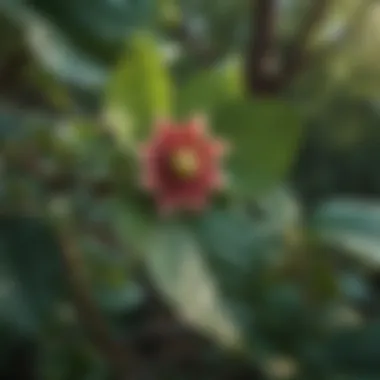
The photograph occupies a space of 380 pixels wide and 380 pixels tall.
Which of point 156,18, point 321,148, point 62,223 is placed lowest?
point 62,223

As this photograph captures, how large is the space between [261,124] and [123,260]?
0.41ft

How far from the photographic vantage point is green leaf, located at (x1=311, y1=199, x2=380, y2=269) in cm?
45

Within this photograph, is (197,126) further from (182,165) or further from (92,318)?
(92,318)

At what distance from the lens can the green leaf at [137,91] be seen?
0.39m

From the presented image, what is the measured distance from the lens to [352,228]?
1.56 ft

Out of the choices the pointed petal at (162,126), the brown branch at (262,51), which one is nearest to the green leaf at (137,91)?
the pointed petal at (162,126)

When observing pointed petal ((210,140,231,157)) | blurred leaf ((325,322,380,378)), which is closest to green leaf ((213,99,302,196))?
pointed petal ((210,140,231,157))

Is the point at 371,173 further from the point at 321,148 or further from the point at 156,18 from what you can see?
the point at 156,18

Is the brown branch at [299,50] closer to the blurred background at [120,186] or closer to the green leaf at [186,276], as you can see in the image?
the blurred background at [120,186]

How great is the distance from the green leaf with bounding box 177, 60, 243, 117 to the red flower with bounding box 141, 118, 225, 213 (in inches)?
0.4

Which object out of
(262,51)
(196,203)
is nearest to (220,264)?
(196,203)

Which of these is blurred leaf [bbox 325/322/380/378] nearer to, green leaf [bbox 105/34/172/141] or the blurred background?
the blurred background

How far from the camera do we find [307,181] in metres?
0.69

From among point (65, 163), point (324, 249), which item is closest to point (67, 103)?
point (65, 163)
